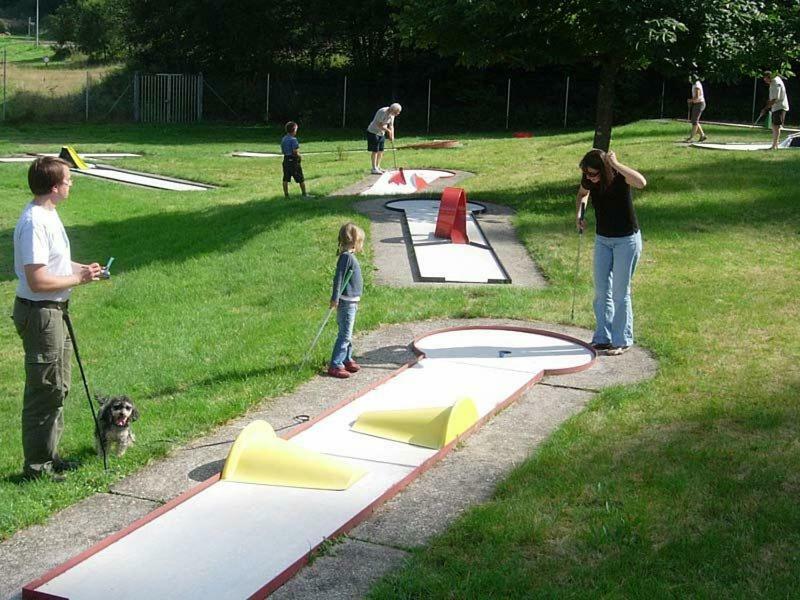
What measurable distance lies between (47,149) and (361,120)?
47.3 feet

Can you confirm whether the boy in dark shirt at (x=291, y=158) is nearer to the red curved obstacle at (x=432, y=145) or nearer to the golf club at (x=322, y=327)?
the golf club at (x=322, y=327)

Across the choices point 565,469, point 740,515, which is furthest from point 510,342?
point 740,515

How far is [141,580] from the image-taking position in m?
4.95

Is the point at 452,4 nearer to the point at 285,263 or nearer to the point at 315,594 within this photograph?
the point at 285,263

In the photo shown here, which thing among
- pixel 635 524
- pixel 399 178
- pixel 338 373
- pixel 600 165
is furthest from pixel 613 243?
pixel 399 178

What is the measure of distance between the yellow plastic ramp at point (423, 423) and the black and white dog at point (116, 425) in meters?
1.45

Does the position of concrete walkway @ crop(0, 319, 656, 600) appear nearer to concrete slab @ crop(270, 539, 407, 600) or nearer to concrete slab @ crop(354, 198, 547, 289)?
concrete slab @ crop(270, 539, 407, 600)

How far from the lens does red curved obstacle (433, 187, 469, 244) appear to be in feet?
45.8

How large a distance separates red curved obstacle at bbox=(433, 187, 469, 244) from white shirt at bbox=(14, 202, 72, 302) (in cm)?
809

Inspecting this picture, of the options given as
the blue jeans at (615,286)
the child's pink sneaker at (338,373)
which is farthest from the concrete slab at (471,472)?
the child's pink sneaker at (338,373)

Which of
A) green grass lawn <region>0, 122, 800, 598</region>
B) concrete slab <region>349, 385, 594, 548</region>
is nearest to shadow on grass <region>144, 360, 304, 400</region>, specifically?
green grass lawn <region>0, 122, 800, 598</region>

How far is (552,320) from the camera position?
404 inches

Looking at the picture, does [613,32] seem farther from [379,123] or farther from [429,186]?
[379,123]

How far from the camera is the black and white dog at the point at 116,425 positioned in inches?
262
